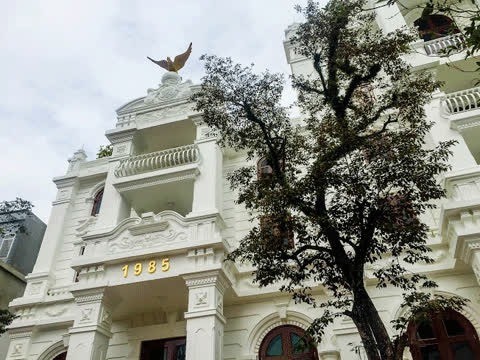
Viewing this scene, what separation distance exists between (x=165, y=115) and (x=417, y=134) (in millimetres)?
8071

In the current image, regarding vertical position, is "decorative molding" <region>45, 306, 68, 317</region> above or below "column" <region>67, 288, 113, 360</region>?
above

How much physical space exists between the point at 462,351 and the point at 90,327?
7.29m

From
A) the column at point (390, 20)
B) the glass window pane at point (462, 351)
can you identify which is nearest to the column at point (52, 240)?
the glass window pane at point (462, 351)

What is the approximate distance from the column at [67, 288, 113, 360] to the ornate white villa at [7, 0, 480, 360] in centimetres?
2

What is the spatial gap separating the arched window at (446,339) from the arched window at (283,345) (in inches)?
80.7

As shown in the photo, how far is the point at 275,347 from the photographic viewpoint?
9.16 metres

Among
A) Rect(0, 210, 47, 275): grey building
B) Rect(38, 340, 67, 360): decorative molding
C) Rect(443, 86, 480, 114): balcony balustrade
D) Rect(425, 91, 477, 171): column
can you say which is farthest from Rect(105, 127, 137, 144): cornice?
Rect(443, 86, 480, 114): balcony balustrade

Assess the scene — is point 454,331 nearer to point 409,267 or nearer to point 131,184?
point 409,267

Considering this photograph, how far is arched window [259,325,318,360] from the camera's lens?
8859 millimetres

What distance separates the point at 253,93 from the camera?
24.5ft

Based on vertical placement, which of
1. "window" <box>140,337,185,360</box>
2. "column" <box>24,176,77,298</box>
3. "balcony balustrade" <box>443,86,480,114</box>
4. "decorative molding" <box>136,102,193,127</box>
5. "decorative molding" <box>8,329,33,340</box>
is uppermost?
"decorative molding" <box>136,102,193,127</box>

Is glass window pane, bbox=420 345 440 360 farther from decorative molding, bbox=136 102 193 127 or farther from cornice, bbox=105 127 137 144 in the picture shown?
cornice, bbox=105 127 137 144

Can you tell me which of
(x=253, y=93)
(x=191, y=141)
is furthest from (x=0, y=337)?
(x=253, y=93)

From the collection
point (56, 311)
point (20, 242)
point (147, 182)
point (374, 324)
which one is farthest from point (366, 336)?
point (20, 242)
